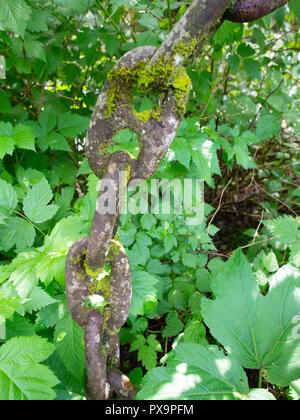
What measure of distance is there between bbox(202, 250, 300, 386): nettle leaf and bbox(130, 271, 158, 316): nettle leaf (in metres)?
0.22

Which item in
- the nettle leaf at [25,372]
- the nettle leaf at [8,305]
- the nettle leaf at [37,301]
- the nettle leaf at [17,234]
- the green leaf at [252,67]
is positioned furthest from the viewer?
the green leaf at [252,67]

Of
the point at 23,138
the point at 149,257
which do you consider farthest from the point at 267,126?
the point at 23,138

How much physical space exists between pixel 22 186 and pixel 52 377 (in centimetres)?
111

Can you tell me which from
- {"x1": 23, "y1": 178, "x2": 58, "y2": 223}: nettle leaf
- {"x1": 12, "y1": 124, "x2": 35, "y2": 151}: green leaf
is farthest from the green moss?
{"x1": 12, "y1": 124, "x2": 35, "y2": 151}: green leaf

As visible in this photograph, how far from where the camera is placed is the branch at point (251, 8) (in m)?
0.71

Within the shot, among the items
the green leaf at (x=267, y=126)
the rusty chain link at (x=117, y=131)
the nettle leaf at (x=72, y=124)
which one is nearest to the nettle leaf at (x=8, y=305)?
the rusty chain link at (x=117, y=131)

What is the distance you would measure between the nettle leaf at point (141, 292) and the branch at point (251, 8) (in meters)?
0.95

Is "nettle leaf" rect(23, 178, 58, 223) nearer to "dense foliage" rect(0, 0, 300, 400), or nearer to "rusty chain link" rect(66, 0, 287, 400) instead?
"dense foliage" rect(0, 0, 300, 400)

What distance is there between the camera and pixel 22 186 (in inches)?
67.7

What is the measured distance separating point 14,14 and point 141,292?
1.42 meters

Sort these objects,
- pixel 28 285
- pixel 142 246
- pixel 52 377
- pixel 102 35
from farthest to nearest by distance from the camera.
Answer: pixel 102 35 → pixel 142 246 → pixel 28 285 → pixel 52 377

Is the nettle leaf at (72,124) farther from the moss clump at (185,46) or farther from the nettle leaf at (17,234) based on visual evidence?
the moss clump at (185,46)
